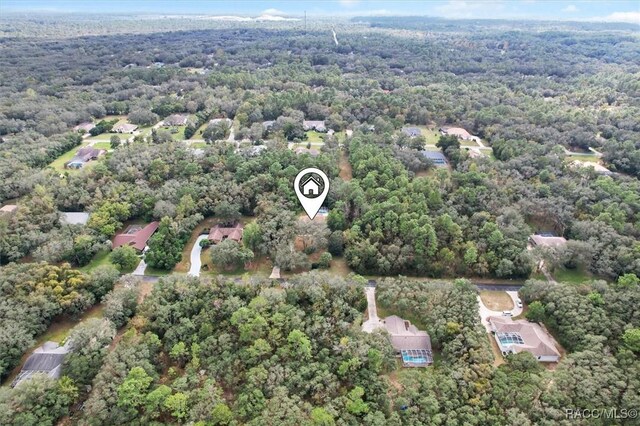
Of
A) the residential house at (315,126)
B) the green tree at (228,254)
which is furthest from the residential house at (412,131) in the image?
the green tree at (228,254)

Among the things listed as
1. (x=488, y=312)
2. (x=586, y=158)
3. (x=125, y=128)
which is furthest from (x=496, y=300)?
(x=125, y=128)

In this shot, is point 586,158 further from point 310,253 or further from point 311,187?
point 310,253

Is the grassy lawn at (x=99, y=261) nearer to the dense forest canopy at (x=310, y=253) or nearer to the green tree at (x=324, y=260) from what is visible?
the dense forest canopy at (x=310, y=253)

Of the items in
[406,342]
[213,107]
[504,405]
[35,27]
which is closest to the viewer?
[504,405]

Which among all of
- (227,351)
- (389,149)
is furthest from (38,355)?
(389,149)

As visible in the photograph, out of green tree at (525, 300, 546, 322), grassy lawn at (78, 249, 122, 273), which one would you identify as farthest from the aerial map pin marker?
green tree at (525, 300, 546, 322)

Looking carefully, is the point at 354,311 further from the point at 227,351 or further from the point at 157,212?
the point at 157,212
